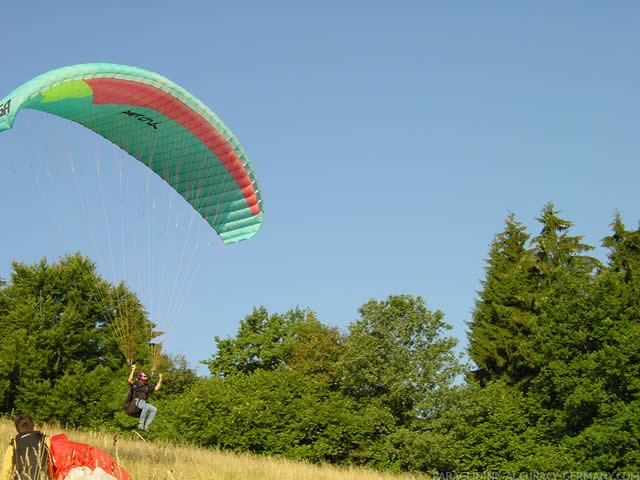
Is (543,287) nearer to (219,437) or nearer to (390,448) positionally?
(390,448)

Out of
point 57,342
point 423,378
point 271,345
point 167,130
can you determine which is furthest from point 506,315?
point 167,130

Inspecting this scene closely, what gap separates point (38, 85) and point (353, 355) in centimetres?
2747

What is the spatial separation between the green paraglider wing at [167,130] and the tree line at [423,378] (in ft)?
62.1

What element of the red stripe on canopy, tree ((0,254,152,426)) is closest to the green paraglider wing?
the red stripe on canopy

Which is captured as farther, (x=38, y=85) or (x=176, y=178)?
(x=176, y=178)

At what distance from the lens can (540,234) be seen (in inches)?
1674

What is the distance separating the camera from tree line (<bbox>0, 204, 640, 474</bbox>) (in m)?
32.1

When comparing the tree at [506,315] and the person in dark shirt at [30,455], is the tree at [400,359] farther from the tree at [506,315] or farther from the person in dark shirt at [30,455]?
the person in dark shirt at [30,455]

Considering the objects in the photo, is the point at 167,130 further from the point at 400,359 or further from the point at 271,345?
the point at 271,345

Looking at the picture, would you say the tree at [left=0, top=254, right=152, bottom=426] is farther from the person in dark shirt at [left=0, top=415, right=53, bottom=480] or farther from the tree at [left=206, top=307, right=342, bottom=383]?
the person in dark shirt at [left=0, top=415, right=53, bottom=480]

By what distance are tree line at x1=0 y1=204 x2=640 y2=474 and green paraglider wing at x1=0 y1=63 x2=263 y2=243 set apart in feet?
62.1

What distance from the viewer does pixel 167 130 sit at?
1445 cm

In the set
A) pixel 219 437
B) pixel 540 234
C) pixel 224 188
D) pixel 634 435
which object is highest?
pixel 540 234

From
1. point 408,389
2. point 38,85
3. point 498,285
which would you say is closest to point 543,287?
point 498,285
